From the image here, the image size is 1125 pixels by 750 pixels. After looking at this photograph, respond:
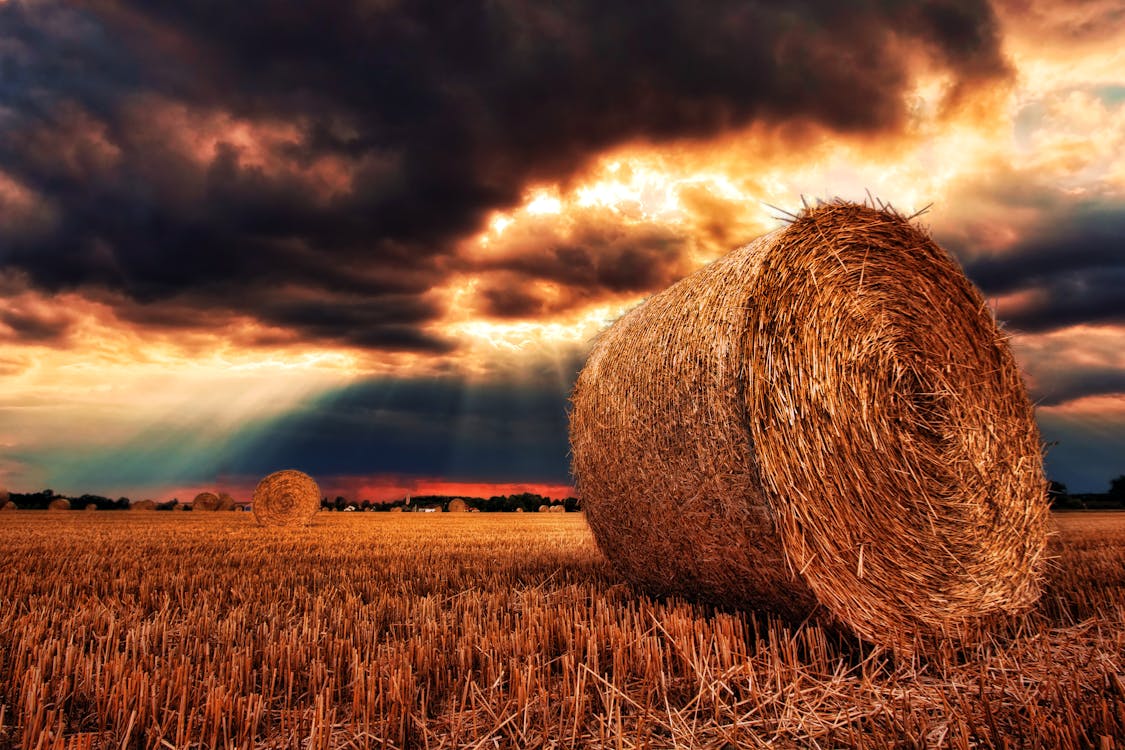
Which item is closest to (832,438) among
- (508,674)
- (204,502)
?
(508,674)

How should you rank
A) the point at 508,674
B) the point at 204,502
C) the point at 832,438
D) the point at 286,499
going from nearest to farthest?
the point at 508,674 < the point at 832,438 < the point at 286,499 < the point at 204,502

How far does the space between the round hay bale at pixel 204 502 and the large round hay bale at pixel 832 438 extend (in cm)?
3217

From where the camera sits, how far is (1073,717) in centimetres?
246

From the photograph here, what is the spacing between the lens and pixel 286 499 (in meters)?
18.1

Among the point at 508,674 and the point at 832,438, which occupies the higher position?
the point at 832,438

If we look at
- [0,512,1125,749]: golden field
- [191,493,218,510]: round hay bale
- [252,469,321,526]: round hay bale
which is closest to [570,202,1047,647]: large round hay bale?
[0,512,1125,749]: golden field

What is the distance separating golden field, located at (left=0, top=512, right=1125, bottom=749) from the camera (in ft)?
8.63

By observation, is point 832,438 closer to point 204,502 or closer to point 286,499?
point 286,499

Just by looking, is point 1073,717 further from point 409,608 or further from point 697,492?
point 409,608

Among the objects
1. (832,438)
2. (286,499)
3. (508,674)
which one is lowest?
(508,674)

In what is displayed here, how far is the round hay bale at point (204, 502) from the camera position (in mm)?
32406

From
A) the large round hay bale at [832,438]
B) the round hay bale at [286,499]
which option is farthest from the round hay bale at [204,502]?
the large round hay bale at [832,438]

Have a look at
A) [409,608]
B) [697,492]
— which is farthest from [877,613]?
[409,608]

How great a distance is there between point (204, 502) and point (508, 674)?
111ft
